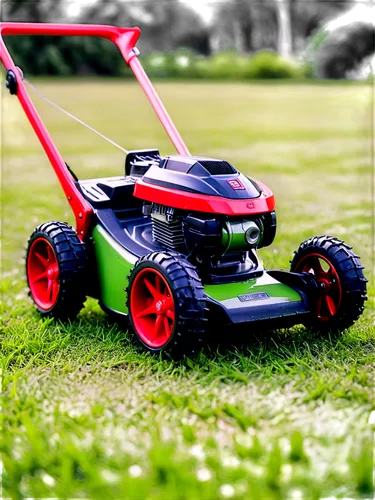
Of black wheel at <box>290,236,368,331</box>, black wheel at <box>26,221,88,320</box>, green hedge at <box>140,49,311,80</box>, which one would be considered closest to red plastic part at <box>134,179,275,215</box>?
black wheel at <box>290,236,368,331</box>

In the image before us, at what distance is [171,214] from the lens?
3.27 metres

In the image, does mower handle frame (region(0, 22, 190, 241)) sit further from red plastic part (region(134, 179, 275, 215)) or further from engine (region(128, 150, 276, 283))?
red plastic part (region(134, 179, 275, 215))

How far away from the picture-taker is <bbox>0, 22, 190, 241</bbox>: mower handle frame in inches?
146

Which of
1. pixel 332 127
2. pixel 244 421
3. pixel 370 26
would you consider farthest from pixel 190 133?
pixel 244 421

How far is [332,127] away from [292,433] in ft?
41.3

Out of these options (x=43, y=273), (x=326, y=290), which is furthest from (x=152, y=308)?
(x=43, y=273)

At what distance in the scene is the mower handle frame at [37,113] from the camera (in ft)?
12.2

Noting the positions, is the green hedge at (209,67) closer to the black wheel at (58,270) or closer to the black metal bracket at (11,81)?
the black metal bracket at (11,81)

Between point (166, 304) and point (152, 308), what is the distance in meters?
0.12

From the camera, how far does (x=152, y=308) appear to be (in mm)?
3172

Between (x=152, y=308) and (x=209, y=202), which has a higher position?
(x=209, y=202)

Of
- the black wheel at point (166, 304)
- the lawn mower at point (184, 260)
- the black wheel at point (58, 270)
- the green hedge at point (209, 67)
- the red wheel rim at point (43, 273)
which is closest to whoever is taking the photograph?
the black wheel at point (166, 304)

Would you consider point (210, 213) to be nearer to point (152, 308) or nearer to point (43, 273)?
point (152, 308)

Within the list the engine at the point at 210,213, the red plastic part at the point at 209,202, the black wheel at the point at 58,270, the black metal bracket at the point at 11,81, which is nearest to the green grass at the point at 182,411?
the black wheel at the point at 58,270
